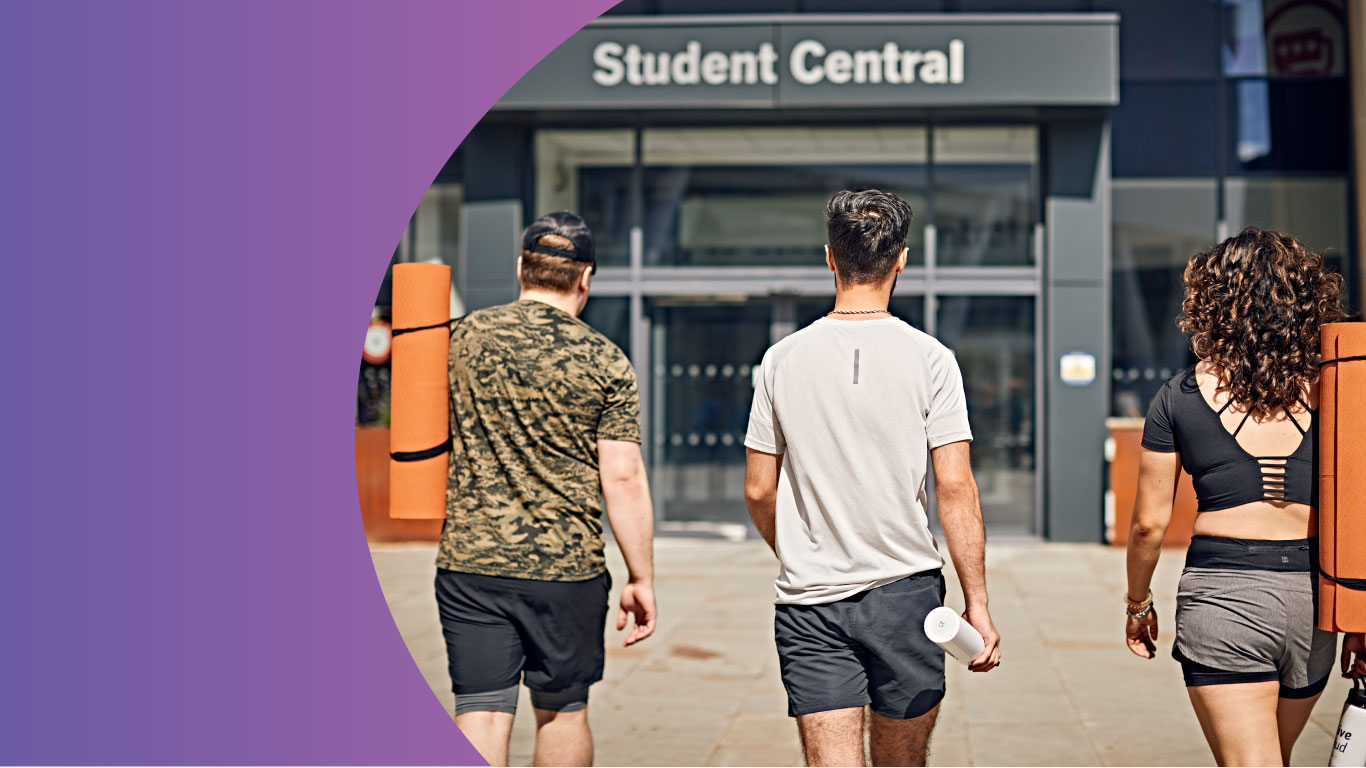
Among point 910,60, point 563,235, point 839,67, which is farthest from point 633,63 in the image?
point 563,235

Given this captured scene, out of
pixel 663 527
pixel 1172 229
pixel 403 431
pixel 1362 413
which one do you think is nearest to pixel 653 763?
pixel 403 431

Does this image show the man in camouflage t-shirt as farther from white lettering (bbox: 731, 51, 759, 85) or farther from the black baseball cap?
white lettering (bbox: 731, 51, 759, 85)

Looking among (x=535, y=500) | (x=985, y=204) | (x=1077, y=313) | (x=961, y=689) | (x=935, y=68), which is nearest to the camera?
(x=535, y=500)

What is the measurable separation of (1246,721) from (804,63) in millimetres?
9509

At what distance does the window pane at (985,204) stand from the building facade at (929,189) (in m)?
0.02

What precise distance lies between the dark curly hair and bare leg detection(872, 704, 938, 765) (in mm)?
1121

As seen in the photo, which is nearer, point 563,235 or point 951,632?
point 951,632

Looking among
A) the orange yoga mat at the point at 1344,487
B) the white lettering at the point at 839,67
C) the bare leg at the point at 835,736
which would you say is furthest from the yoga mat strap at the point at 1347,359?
the white lettering at the point at 839,67

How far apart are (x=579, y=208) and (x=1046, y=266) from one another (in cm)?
448

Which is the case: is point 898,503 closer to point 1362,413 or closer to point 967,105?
point 1362,413

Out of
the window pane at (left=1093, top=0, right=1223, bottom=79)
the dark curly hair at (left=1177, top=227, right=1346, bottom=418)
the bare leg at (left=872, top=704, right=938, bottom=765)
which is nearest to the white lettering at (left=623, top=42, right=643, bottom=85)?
the window pane at (left=1093, top=0, right=1223, bottom=79)

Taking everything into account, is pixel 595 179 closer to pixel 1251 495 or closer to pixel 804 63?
pixel 804 63

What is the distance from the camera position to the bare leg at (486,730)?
3871 mm

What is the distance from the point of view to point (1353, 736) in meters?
3.34
